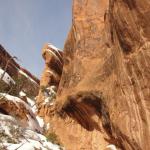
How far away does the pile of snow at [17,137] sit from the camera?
16.5 m

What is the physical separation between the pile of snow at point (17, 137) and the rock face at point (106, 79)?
2.07m

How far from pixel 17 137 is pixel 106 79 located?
465 cm

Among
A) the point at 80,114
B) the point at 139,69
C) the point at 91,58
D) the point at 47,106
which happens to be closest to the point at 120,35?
the point at 139,69

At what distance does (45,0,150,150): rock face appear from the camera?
14203 mm

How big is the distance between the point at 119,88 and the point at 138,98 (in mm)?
1598

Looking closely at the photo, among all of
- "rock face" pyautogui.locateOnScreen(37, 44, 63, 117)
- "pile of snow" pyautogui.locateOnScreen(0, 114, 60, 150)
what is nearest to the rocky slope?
"pile of snow" pyautogui.locateOnScreen(0, 114, 60, 150)

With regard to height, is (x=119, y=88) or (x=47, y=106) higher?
(x=47, y=106)

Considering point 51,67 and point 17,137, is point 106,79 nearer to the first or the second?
point 17,137

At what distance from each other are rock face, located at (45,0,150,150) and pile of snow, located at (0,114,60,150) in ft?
6.79

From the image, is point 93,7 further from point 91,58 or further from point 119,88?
point 119,88

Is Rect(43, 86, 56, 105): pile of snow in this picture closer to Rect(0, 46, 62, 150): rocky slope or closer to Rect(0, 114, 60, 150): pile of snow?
Rect(0, 46, 62, 150): rocky slope

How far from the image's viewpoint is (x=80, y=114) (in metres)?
20.5

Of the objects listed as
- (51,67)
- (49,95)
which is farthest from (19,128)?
(51,67)

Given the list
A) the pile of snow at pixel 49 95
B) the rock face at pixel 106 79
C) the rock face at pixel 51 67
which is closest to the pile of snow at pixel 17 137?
the rock face at pixel 106 79
